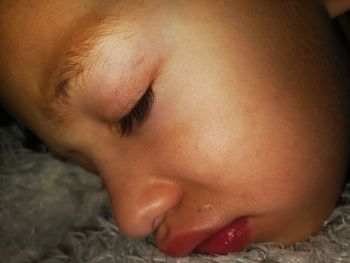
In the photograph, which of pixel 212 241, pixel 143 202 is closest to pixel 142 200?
pixel 143 202

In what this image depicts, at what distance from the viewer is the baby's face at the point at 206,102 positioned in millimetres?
790

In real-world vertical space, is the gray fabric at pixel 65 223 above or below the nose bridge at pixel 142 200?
below

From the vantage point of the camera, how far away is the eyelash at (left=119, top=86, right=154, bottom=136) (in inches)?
31.9

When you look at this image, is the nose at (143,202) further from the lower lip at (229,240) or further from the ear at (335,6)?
the ear at (335,6)

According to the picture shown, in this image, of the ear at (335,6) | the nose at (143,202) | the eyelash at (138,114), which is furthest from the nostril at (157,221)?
the ear at (335,6)

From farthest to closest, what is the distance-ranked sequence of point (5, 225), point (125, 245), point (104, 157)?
point (5, 225), point (125, 245), point (104, 157)

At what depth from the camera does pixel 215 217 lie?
802mm

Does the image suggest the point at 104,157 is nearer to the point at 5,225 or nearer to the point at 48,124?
the point at 48,124

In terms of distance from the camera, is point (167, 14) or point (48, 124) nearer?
point (167, 14)

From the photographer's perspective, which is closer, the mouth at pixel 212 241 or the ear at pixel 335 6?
the mouth at pixel 212 241

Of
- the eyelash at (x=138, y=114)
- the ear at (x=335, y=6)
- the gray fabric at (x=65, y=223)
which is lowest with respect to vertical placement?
the gray fabric at (x=65, y=223)

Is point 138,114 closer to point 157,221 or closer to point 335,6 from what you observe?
point 157,221

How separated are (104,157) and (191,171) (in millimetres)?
177

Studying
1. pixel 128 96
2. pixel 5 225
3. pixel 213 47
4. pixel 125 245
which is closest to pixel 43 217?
pixel 5 225
